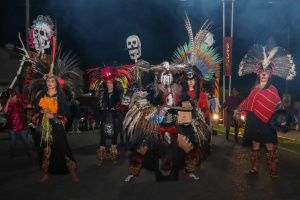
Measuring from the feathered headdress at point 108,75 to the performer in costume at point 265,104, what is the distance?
288 centimetres

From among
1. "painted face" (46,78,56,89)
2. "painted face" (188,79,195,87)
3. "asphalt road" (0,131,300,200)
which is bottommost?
"asphalt road" (0,131,300,200)

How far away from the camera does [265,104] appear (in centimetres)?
524

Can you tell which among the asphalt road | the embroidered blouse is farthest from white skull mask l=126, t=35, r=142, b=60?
the embroidered blouse

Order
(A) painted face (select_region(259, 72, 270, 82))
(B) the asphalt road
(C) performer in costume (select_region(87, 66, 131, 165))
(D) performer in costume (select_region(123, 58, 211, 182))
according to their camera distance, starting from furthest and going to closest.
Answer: (C) performer in costume (select_region(87, 66, 131, 165)) < (A) painted face (select_region(259, 72, 270, 82)) < (D) performer in costume (select_region(123, 58, 211, 182)) < (B) the asphalt road

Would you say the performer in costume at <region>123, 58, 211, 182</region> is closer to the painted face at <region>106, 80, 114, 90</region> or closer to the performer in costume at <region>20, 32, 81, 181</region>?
the performer in costume at <region>20, 32, 81, 181</region>

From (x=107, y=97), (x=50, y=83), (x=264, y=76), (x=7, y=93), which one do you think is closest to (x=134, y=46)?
(x=7, y=93)

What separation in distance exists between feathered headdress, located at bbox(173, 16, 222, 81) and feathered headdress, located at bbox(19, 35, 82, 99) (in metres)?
2.07

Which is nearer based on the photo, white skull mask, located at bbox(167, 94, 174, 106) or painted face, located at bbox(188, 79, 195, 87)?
white skull mask, located at bbox(167, 94, 174, 106)

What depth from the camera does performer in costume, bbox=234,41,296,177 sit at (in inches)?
205

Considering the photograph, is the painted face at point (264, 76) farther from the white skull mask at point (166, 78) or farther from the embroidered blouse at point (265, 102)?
the white skull mask at point (166, 78)

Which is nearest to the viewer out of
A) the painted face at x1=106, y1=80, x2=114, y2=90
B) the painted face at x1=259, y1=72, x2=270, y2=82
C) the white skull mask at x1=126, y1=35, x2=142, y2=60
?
the painted face at x1=259, y1=72, x2=270, y2=82

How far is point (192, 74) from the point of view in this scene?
5.37m

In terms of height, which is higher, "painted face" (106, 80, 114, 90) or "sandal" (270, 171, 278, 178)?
"painted face" (106, 80, 114, 90)

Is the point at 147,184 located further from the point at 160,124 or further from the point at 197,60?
the point at 197,60
